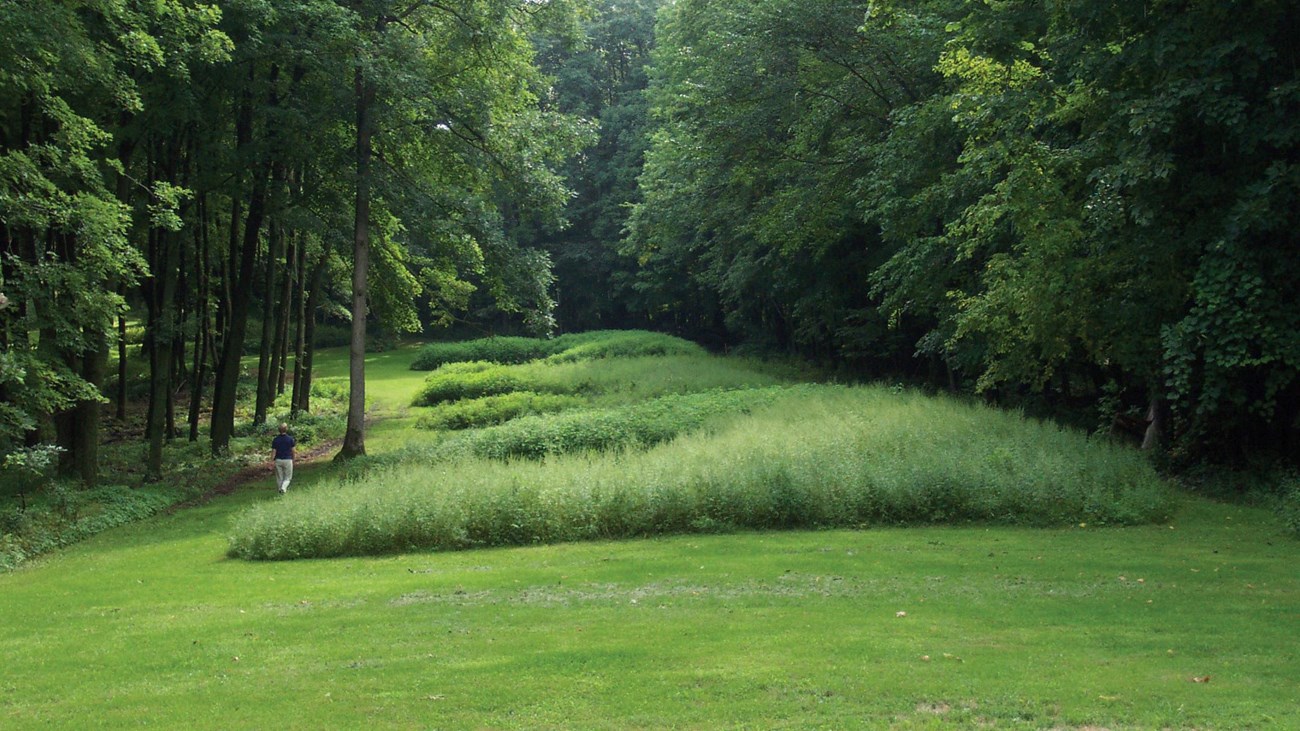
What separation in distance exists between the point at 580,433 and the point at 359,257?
7.46 meters

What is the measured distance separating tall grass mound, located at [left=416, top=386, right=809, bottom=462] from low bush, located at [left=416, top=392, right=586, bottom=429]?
629cm

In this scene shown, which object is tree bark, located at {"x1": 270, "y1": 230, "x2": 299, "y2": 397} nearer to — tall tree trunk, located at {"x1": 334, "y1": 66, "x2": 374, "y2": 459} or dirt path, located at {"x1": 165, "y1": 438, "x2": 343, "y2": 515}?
dirt path, located at {"x1": 165, "y1": 438, "x2": 343, "y2": 515}

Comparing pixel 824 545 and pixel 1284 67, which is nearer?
pixel 824 545

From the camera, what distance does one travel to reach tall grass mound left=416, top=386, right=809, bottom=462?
21.0 m

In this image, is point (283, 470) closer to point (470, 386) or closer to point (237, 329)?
point (237, 329)

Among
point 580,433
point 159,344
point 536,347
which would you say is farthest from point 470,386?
point 536,347

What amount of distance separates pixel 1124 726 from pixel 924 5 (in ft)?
70.4

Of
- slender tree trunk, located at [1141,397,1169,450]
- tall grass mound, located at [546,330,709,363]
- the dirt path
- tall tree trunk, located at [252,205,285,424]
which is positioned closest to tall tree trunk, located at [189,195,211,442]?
tall tree trunk, located at [252,205,285,424]

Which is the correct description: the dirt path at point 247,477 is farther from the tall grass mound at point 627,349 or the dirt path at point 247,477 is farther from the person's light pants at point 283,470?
the tall grass mound at point 627,349

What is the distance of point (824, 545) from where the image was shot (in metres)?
12.6

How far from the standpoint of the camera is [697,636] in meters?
8.27

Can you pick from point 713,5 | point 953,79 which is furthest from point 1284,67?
point 713,5

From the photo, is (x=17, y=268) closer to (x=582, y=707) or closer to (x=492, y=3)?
(x=492, y=3)

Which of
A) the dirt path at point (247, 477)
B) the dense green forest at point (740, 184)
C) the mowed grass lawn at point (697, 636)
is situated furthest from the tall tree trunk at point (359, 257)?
the mowed grass lawn at point (697, 636)
